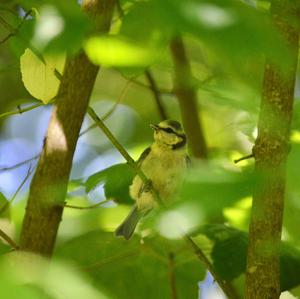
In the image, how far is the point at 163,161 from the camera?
277 cm

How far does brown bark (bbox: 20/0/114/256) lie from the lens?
209cm

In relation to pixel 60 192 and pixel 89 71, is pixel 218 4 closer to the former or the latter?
pixel 60 192

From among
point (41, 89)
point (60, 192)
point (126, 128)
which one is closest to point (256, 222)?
point (60, 192)

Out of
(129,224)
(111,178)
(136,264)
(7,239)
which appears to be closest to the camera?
(7,239)

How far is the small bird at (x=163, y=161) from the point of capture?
8.91ft

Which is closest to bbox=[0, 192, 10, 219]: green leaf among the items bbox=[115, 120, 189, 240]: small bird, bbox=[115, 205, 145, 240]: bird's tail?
bbox=[115, 205, 145, 240]: bird's tail

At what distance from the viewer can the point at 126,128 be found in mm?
4570

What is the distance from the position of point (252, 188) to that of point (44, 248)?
152 cm

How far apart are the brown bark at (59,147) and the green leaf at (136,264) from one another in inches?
4.0

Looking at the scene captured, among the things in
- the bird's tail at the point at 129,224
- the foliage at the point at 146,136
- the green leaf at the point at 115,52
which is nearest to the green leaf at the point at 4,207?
the foliage at the point at 146,136

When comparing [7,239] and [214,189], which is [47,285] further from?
[7,239]

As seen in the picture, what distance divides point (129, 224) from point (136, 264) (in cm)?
42

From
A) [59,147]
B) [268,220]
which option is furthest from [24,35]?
[59,147]

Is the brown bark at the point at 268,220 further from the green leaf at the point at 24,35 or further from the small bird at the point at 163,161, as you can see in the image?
the small bird at the point at 163,161
